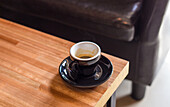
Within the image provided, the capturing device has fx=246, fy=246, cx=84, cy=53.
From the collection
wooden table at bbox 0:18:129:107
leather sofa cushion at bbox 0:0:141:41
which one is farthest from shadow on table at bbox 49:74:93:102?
leather sofa cushion at bbox 0:0:141:41

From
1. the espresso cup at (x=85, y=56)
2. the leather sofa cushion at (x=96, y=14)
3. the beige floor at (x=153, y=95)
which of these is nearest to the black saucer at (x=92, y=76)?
the espresso cup at (x=85, y=56)

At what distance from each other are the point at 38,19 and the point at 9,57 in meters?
0.59

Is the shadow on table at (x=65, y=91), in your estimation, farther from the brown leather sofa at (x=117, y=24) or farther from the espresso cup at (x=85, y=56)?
the brown leather sofa at (x=117, y=24)

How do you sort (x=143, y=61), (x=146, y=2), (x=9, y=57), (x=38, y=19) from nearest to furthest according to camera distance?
(x=9, y=57), (x=146, y=2), (x=143, y=61), (x=38, y=19)

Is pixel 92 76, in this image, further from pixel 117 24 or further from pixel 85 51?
pixel 117 24

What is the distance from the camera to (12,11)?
5.08ft

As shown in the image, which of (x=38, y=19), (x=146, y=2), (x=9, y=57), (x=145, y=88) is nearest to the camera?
(x=9, y=57)

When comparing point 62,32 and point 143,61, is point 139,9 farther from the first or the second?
point 62,32

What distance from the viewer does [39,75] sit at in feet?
2.69

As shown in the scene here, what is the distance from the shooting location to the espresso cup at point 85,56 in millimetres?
736

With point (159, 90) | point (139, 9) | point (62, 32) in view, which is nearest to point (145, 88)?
point (159, 90)

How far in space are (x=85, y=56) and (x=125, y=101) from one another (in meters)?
0.66

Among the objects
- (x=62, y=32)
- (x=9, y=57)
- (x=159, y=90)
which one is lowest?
(x=159, y=90)

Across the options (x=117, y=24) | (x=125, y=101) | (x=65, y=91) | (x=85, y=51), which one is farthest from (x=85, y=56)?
(x=125, y=101)
